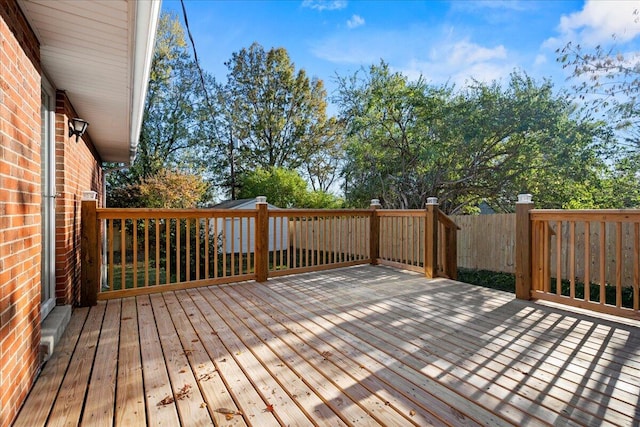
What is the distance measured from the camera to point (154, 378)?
194cm

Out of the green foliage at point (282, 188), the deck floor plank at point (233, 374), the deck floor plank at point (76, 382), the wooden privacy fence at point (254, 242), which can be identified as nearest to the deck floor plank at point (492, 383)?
the deck floor plank at point (233, 374)

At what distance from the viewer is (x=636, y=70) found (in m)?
6.48

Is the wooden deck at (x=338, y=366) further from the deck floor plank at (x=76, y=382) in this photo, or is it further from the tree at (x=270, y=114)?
the tree at (x=270, y=114)

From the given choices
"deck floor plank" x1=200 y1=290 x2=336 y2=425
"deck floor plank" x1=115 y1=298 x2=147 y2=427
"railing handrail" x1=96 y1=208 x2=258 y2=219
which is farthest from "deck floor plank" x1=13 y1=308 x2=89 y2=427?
"railing handrail" x1=96 y1=208 x2=258 y2=219

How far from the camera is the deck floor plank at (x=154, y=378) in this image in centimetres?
157

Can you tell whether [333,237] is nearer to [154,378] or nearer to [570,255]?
[570,255]

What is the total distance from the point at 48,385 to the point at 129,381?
0.44 metres

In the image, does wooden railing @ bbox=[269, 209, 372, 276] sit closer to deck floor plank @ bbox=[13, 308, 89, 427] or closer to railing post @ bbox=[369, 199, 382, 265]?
railing post @ bbox=[369, 199, 382, 265]

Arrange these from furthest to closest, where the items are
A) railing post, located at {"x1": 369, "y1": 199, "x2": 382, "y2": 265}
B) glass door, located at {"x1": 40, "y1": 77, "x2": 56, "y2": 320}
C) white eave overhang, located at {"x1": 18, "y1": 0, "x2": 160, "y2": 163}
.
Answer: railing post, located at {"x1": 369, "y1": 199, "x2": 382, "y2": 265} → glass door, located at {"x1": 40, "y1": 77, "x2": 56, "y2": 320} → white eave overhang, located at {"x1": 18, "y1": 0, "x2": 160, "y2": 163}

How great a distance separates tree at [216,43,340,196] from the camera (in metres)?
17.3

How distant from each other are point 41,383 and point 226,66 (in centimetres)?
1815

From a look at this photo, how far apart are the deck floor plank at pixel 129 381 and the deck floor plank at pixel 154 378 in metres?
0.03

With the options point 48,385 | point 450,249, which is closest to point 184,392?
point 48,385

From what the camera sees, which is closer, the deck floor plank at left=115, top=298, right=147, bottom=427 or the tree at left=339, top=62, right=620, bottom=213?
the deck floor plank at left=115, top=298, right=147, bottom=427
